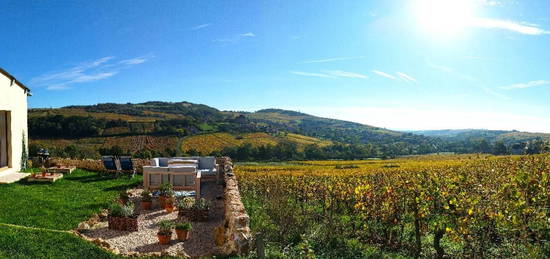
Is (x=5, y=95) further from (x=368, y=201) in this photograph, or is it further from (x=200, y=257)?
(x=368, y=201)

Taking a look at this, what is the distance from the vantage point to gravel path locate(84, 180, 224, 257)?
691 centimetres

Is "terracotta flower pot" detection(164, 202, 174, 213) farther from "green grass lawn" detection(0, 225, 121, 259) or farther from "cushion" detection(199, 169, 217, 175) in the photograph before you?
"cushion" detection(199, 169, 217, 175)

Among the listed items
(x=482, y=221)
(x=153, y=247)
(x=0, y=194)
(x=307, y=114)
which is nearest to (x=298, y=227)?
(x=153, y=247)

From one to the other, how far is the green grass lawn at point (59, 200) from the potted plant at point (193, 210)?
2188 mm

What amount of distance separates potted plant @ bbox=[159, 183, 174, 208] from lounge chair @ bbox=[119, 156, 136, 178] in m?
4.43

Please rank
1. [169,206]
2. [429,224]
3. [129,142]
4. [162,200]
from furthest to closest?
1. [129,142]
2. [162,200]
3. [169,206]
4. [429,224]

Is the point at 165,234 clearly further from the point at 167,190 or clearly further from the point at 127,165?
the point at 127,165

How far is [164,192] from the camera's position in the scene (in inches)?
405

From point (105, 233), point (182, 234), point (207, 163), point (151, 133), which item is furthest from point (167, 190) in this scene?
point (151, 133)

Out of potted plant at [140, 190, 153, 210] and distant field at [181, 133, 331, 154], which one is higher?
distant field at [181, 133, 331, 154]

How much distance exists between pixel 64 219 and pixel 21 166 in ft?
26.3

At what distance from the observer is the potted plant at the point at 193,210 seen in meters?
8.93

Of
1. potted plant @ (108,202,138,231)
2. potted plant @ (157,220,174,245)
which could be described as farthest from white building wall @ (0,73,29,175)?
potted plant @ (157,220,174,245)

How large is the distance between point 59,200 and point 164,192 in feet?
9.22
